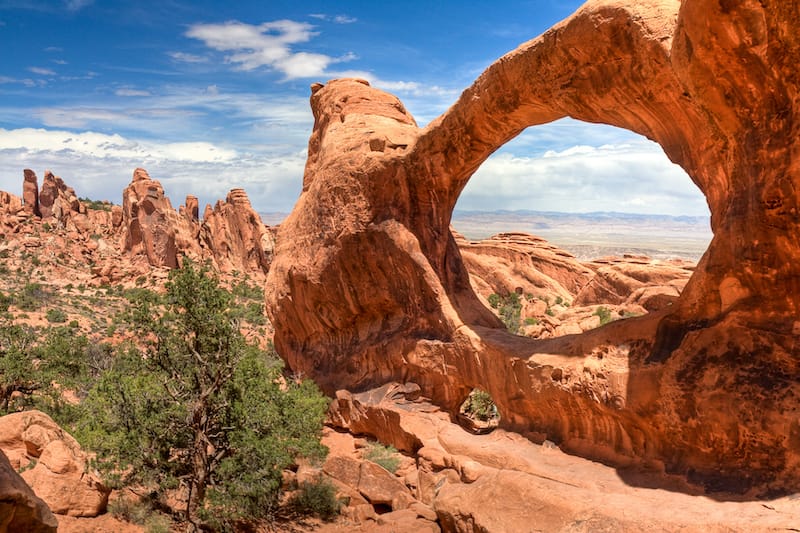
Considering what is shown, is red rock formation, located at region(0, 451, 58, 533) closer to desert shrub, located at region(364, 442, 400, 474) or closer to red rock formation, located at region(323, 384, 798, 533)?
red rock formation, located at region(323, 384, 798, 533)

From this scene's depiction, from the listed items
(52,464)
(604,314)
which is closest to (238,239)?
(604,314)

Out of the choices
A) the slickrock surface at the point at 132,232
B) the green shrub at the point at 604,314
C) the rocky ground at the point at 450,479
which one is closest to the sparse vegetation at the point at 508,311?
the rocky ground at the point at 450,479

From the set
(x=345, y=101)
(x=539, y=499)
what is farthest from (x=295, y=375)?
(x=539, y=499)

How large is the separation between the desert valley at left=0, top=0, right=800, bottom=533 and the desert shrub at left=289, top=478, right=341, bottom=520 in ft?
0.13

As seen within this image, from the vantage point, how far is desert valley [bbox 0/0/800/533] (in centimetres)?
763

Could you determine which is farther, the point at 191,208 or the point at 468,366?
the point at 191,208

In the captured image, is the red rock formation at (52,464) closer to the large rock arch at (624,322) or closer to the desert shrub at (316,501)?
the desert shrub at (316,501)

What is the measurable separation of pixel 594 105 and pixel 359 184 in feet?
19.5

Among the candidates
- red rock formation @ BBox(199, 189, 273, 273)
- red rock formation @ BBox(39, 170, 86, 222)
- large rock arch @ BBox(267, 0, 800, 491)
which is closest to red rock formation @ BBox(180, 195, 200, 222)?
red rock formation @ BBox(199, 189, 273, 273)

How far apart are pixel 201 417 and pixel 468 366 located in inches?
220

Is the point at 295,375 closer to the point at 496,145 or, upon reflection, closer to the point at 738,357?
the point at 496,145

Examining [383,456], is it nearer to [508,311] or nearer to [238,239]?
[508,311]

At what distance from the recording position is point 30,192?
57406 mm

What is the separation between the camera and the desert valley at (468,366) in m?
7.63
